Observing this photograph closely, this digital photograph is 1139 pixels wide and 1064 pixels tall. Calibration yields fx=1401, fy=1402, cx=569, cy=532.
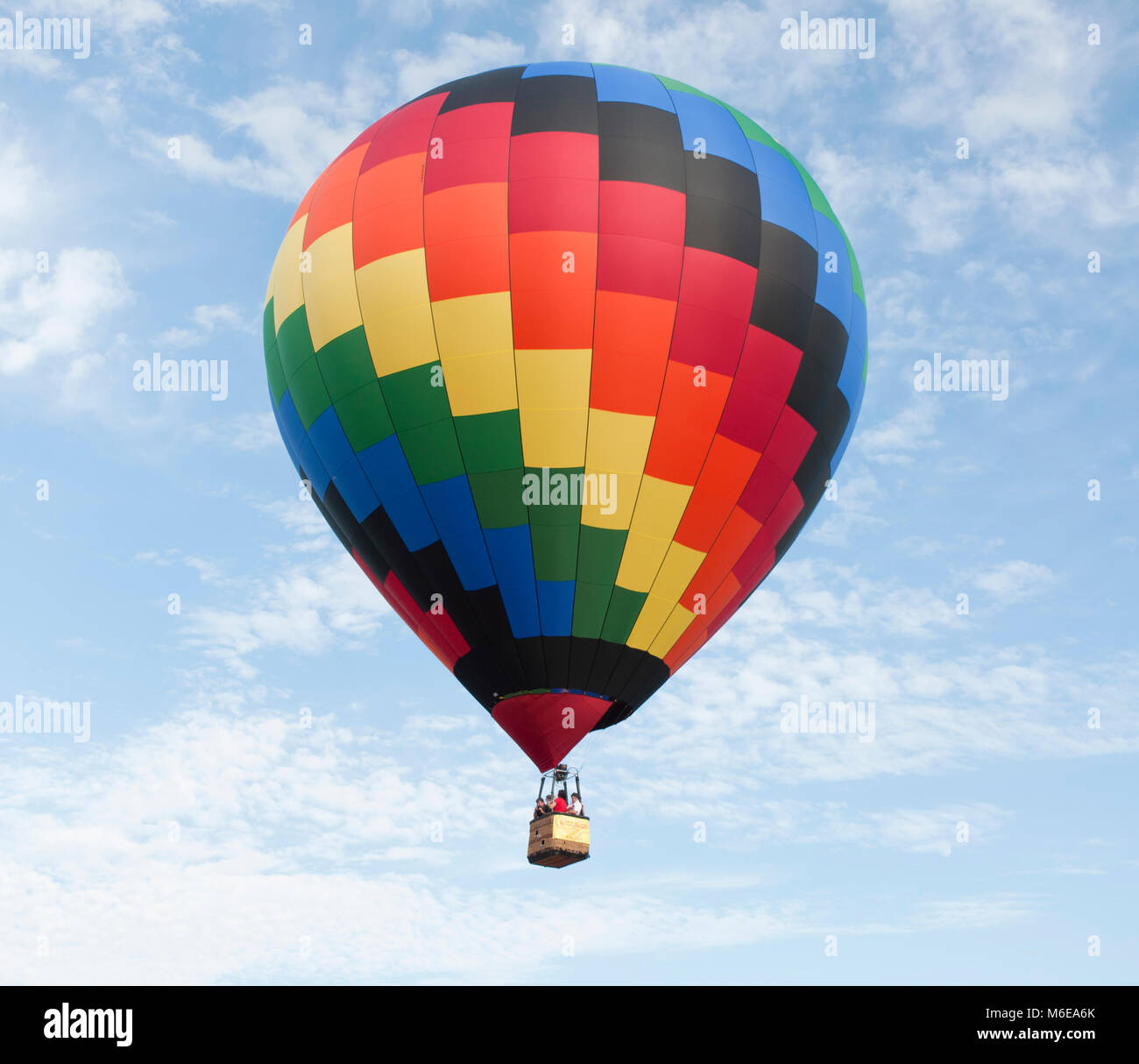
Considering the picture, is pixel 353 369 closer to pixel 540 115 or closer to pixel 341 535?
pixel 341 535

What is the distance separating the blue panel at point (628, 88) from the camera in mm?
17172

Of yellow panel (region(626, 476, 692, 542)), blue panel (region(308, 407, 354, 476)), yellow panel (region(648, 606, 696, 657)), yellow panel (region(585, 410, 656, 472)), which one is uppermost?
blue panel (region(308, 407, 354, 476))

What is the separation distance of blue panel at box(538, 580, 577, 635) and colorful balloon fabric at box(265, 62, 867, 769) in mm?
32

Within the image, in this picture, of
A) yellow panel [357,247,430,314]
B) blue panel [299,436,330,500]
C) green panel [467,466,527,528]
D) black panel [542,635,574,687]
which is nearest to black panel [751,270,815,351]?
green panel [467,466,527,528]

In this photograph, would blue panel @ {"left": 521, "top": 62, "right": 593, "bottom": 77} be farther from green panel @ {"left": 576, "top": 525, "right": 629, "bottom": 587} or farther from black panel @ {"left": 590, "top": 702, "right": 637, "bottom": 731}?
black panel @ {"left": 590, "top": 702, "right": 637, "bottom": 731}

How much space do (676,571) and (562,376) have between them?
2.67 metres

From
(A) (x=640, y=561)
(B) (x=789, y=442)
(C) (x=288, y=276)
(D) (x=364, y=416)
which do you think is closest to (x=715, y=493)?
(A) (x=640, y=561)

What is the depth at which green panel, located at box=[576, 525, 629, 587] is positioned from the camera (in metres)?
16.0

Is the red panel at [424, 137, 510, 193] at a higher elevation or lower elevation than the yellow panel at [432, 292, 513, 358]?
higher

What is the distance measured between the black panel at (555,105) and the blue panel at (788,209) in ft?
7.45

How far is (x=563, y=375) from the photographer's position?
15.8 m

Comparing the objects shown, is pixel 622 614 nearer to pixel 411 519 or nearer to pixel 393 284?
pixel 411 519

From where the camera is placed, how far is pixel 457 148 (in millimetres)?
16812

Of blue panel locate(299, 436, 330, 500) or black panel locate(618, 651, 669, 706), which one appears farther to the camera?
blue panel locate(299, 436, 330, 500)
